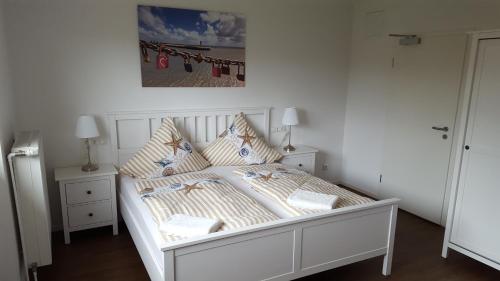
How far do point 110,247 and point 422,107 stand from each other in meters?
3.51

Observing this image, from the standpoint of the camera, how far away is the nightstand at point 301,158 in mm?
4258

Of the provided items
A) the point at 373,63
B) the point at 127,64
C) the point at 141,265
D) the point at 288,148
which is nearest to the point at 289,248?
the point at 141,265

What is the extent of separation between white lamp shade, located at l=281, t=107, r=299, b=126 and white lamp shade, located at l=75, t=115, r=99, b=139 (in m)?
2.14

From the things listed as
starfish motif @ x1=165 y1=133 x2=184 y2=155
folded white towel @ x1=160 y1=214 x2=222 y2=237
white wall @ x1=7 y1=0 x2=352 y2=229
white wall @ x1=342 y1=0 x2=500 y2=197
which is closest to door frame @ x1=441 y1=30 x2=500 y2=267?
white wall @ x1=342 y1=0 x2=500 y2=197

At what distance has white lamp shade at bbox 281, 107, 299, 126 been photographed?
430 cm

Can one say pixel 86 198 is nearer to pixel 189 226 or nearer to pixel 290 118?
pixel 189 226

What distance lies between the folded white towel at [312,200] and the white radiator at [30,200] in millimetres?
1814

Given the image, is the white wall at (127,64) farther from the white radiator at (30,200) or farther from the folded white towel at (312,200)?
the folded white towel at (312,200)

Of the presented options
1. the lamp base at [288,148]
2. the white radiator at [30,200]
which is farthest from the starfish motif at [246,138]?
the white radiator at [30,200]

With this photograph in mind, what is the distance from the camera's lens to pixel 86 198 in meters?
3.27

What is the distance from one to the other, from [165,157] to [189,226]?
146 cm

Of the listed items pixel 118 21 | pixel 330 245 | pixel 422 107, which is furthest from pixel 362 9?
pixel 330 245

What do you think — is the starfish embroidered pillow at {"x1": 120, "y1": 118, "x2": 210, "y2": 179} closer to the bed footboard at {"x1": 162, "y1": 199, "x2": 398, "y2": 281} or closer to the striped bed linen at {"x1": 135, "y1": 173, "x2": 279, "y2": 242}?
the striped bed linen at {"x1": 135, "y1": 173, "x2": 279, "y2": 242}

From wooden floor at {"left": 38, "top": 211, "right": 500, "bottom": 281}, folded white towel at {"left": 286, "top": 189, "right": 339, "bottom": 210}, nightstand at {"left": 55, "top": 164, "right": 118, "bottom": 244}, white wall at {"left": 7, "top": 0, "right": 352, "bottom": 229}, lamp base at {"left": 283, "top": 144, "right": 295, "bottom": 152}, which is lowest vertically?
wooden floor at {"left": 38, "top": 211, "right": 500, "bottom": 281}
